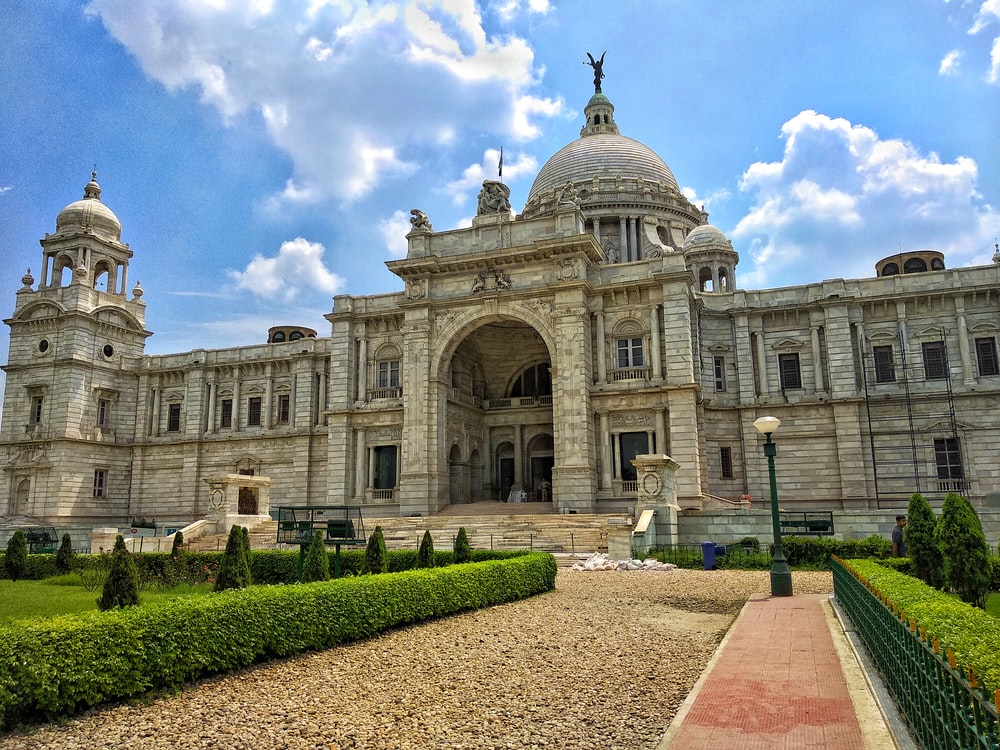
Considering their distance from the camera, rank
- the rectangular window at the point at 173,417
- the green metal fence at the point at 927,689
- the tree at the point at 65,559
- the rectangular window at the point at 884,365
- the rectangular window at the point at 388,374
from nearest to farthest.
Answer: the green metal fence at the point at 927,689
the tree at the point at 65,559
the rectangular window at the point at 884,365
the rectangular window at the point at 388,374
the rectangular window at the point at 173,417

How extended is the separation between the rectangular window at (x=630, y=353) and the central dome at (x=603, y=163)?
22704mm

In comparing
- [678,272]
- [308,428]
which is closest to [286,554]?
[678,272]

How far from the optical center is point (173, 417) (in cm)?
5094

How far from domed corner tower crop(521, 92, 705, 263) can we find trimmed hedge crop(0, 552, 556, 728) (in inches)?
1642

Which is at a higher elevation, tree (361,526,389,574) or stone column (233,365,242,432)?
stone column (233,365,242,432)

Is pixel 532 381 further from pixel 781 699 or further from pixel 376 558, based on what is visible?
pixel 781 699

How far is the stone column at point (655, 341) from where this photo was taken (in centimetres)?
3597

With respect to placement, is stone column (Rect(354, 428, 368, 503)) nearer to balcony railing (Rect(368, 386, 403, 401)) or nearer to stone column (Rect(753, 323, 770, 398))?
balcony railing (Rect(368, 386, 403, 401))

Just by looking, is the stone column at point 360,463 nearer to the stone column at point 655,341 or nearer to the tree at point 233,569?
the stone column at point 655,341

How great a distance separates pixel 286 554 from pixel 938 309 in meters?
33.4

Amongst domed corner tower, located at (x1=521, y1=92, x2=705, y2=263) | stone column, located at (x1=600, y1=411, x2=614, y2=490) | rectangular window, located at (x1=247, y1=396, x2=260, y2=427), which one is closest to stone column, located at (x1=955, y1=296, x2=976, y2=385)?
stone column, located at (x1=600, y1=411, x2=614, y2=490)

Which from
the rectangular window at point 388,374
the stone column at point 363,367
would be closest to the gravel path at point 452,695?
the rectangular window at point 388,374

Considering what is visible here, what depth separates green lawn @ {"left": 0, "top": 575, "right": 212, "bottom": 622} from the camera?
1485cm

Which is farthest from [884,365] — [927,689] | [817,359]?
[927,689]
